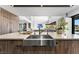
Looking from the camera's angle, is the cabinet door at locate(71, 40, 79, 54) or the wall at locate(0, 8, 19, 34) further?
the wall at locate(0, 8, 19, 34)

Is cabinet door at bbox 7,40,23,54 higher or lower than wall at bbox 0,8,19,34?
lower

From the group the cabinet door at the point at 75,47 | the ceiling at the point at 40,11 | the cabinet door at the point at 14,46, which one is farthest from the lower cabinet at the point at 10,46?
the ceiling at the point at 40,11

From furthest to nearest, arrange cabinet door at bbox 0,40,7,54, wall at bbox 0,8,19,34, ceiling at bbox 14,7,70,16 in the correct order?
wall at bbox 0,8,19,34
ceiling at bbox 14,7,70,16
cabinet door at bbox 0,40,7,54

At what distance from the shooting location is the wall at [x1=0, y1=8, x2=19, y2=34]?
459cm

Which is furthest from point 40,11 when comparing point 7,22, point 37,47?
point 37,47

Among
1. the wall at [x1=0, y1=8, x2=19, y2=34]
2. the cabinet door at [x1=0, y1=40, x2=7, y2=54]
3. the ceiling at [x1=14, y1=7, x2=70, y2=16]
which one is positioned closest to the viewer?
the cabinet door at [x1=0, y1=40, x2=7, y2=54]

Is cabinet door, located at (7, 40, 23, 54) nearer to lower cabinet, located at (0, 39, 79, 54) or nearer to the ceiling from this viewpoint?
lower cabinet, located at (0, 39, 79, 54)

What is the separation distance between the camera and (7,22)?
509 centimetres

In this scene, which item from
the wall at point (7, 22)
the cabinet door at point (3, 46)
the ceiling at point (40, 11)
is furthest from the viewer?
the wall at point (7, 22)

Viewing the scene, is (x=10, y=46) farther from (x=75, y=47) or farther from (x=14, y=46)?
(x=75, y=47)

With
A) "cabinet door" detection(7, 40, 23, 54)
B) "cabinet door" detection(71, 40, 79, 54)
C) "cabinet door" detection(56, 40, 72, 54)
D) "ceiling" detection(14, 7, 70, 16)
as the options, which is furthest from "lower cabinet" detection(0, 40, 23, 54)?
"ceiling" detection(14, 7, 70, 16)

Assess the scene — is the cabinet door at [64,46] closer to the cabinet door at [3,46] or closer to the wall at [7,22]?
the cabinet door at [3,46]

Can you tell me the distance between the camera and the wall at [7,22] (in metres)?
4.59

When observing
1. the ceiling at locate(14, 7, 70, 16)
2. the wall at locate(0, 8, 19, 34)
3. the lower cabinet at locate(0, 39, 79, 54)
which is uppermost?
the ceiling at locate(14, 7, 70, 16)
